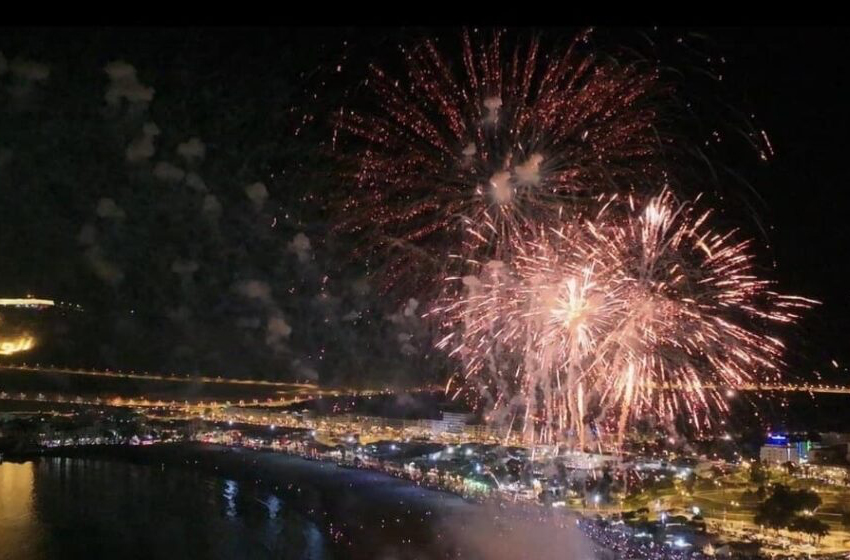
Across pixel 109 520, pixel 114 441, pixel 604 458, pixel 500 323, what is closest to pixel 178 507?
pixel 109 520

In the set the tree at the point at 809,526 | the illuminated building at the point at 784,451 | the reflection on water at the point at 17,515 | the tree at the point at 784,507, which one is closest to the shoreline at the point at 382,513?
the tree at the point at 784,507

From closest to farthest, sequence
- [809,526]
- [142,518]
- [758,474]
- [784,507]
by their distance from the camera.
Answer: [809,526]
[784,507]
[142,518]
[758,474]

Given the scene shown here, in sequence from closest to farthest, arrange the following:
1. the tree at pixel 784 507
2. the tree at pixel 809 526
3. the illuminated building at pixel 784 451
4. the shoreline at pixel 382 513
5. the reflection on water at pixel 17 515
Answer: the shoreline at pixel 382 513, the tree at pixel 809 526, the reflection on water at pixel 17 515, the tree at pixel 784 507, the illuminated building at pixel 784 451

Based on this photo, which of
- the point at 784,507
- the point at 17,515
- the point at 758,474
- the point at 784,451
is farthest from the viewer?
the point at 784,451

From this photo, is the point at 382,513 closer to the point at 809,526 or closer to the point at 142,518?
the point at 142,518

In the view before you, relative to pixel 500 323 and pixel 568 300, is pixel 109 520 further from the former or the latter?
pixel 568 300

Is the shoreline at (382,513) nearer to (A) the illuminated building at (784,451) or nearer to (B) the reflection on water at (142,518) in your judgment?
(B) the reflection on water at (142,518)

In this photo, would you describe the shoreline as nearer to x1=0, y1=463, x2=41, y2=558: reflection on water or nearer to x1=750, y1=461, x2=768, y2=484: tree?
x1=0, y1=463, x2=41, y2=558: reflection on water

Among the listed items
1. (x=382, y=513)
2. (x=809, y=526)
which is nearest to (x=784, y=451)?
(x=809, y=526)

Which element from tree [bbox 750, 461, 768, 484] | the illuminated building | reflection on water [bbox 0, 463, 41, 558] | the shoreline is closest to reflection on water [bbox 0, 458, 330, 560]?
reflection on water [bbox 0, 463, 41, 558]
